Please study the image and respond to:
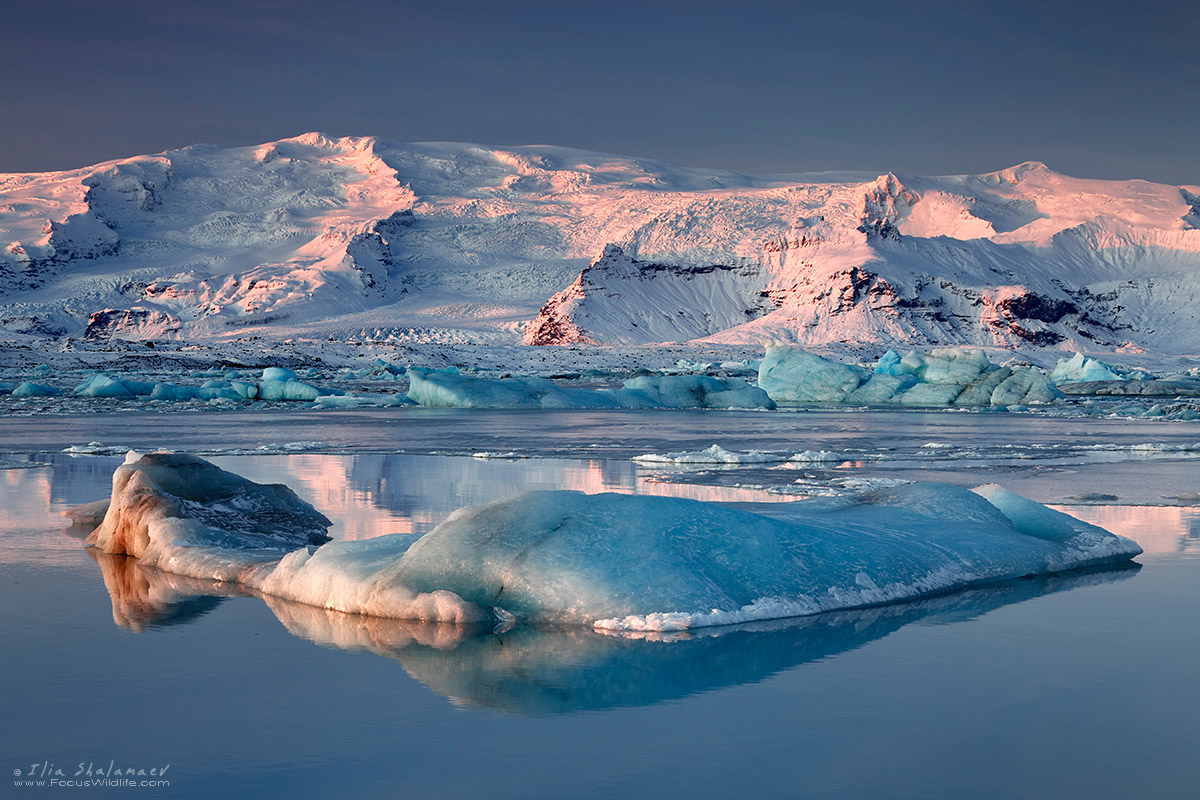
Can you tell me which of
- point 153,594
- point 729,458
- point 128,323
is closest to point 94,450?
point 729,458

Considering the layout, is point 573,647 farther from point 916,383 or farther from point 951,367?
point 951,367

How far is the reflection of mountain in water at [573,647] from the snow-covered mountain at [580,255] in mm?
96826

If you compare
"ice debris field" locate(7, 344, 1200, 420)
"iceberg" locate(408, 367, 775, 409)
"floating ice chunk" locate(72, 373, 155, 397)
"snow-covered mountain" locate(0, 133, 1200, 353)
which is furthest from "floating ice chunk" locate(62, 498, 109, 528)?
"snow-covered mountain" locate(0, 133, 1200, 353)

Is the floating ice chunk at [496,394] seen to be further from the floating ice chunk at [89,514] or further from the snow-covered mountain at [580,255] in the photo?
the snow-covered mountain at [580,255]

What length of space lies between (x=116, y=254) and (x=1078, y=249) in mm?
120279

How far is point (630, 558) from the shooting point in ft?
23.7

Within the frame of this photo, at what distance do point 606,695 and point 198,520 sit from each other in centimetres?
520

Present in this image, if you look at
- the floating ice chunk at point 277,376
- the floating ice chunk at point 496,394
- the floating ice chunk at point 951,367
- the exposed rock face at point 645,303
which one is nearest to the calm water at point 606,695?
the floating ice chunk at point 496,394

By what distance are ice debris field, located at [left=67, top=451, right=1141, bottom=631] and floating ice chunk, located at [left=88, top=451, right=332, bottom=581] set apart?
0.02 metres

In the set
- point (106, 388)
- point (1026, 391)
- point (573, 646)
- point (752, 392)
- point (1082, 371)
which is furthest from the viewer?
point (1082, 371)

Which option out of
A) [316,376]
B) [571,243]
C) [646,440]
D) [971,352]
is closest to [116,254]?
[571,243]

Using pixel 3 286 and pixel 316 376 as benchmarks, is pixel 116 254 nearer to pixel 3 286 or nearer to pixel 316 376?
pixel 3 286

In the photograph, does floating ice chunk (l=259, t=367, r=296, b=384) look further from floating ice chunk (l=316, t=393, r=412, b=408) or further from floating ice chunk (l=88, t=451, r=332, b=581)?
floating ice chunk (l=88, t=451, r=332, b=581)

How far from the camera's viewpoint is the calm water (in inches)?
179
